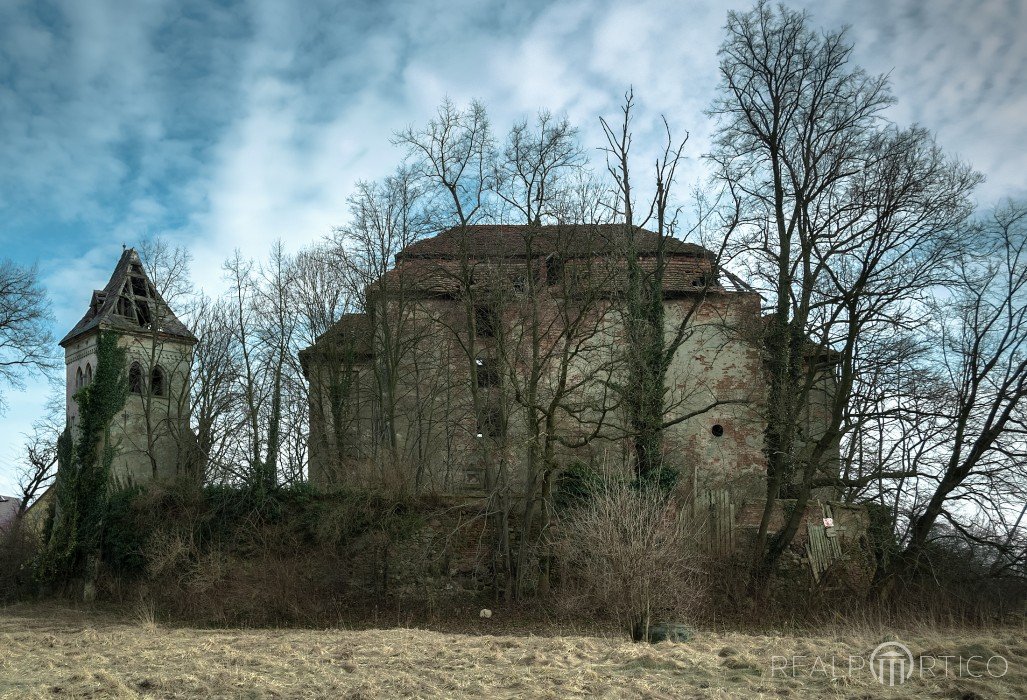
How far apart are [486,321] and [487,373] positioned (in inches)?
67.0

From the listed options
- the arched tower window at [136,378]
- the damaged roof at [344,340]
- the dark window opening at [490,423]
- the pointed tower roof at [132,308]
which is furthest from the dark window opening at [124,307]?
the dark window opening at [490,423]

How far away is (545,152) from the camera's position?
21984mm

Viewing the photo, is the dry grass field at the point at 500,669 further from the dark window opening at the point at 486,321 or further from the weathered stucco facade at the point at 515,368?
the dark window opening at the point at 486,321

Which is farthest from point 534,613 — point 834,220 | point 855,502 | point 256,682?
point 834,220

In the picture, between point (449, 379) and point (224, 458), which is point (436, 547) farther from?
point (224, 458)

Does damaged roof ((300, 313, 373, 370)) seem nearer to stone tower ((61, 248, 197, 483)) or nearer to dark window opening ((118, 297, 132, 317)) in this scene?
stone tower ((61, 248, 197, 483))

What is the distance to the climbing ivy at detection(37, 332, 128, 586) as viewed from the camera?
25.0 metres

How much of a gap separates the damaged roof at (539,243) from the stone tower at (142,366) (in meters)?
12.1

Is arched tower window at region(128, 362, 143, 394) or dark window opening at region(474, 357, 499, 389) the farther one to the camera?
arched tower window at region(128, 362, 143, 394)

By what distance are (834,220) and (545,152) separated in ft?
24.0

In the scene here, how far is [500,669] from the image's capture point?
1072 cm

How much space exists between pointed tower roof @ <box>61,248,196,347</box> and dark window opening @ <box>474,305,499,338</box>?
14628 mm

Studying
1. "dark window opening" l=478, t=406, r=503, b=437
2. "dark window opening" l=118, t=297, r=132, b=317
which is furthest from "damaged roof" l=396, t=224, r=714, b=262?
"dark window opening" l=118, t=297, r=132, b=317

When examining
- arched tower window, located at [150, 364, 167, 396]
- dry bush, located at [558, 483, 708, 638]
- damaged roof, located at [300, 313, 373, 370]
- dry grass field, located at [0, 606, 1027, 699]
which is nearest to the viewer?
dry grass field, located at [0, 606, 1027, 699]
